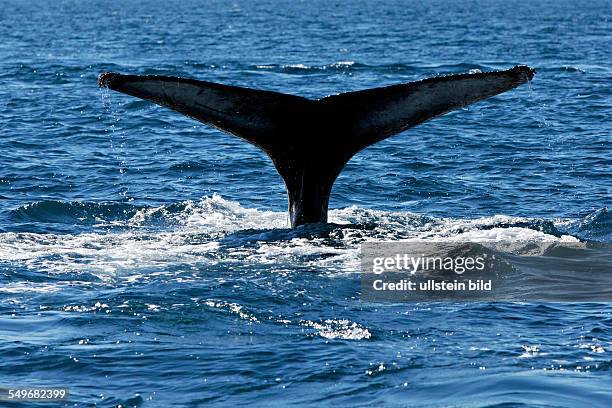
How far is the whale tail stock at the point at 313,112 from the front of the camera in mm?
10070

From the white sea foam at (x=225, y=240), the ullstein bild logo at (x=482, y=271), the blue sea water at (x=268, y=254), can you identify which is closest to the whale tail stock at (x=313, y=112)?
the white sea foam at (x=225, y=240)

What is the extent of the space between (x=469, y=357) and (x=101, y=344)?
2.67 metres

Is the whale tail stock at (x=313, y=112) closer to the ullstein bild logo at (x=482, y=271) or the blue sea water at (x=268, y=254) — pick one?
the blue sea water at (x=268, y=254)

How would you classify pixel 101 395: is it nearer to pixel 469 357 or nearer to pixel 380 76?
pixel 469 357

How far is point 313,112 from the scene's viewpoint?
1084cm

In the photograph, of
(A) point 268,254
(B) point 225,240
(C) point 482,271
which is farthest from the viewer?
(B) point 225,240

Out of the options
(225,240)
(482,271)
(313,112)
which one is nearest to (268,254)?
(225,240)

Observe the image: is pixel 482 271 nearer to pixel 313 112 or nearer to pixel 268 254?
pixel 268 254

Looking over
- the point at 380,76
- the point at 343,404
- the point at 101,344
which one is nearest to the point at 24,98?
the point at 380,76

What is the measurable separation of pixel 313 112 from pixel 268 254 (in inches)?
54.5

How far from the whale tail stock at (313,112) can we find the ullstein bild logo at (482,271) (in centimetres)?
91

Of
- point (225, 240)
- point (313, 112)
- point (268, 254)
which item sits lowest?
point (268, 254)

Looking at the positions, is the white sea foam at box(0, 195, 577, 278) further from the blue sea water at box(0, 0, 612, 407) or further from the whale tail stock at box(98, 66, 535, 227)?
the whale tail stock at box(98, 66, 535, 227)

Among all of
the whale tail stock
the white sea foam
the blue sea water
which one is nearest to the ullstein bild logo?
the blue sea water
